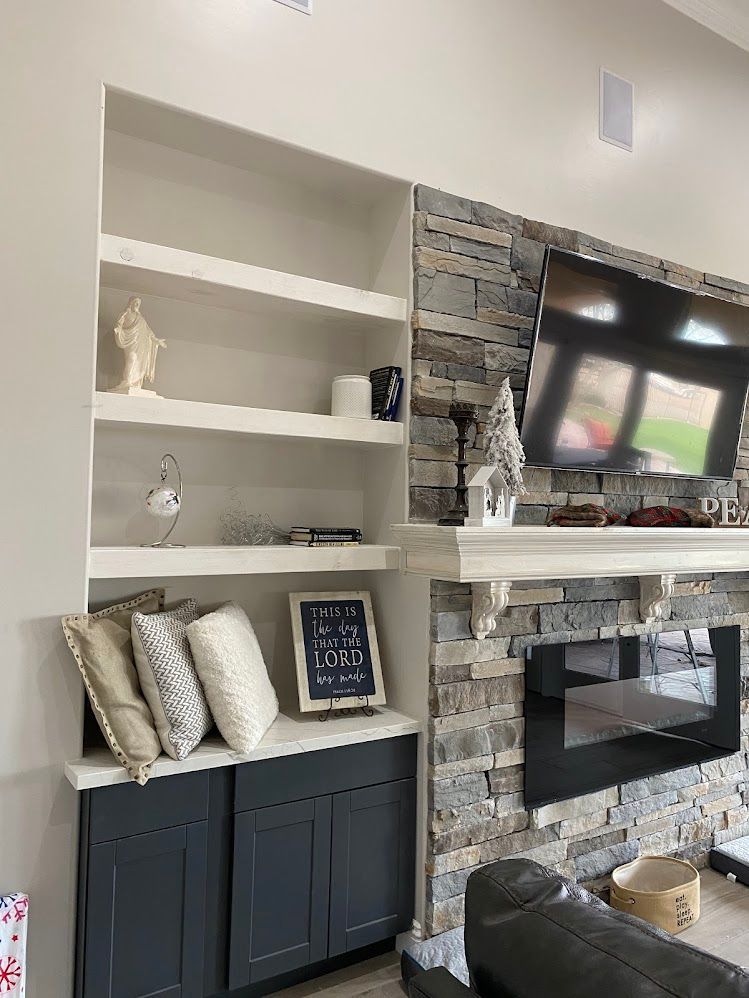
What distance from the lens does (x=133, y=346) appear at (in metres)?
2.13

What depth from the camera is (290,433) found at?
2.29m

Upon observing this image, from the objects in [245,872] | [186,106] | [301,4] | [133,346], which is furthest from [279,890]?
[301,4]

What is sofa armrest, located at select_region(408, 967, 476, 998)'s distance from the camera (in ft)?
3.23

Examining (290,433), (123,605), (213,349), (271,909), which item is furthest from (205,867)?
(213,349)

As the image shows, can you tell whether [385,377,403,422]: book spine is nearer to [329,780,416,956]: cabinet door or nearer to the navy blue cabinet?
the navy blue cabinet

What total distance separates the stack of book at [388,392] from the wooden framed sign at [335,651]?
0.62 metres

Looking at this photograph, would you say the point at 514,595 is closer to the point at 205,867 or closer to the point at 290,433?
the point at 290,433

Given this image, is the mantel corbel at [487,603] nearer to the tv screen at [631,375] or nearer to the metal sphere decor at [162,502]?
the tv screen at [631,375]

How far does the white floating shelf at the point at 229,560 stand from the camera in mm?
2000

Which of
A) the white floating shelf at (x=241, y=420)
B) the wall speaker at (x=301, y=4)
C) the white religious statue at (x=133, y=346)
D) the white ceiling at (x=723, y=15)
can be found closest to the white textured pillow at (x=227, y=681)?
the white floating shelf at (x=241, y=420)

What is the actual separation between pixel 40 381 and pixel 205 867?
1334 mm

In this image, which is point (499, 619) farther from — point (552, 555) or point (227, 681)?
point (227, 681)

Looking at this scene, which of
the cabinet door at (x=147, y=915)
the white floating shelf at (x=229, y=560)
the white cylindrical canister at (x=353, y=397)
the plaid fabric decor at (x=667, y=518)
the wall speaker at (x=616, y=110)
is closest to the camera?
the cabinet door at (x=147, y=915)

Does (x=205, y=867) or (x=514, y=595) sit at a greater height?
(x=514, y=595)
